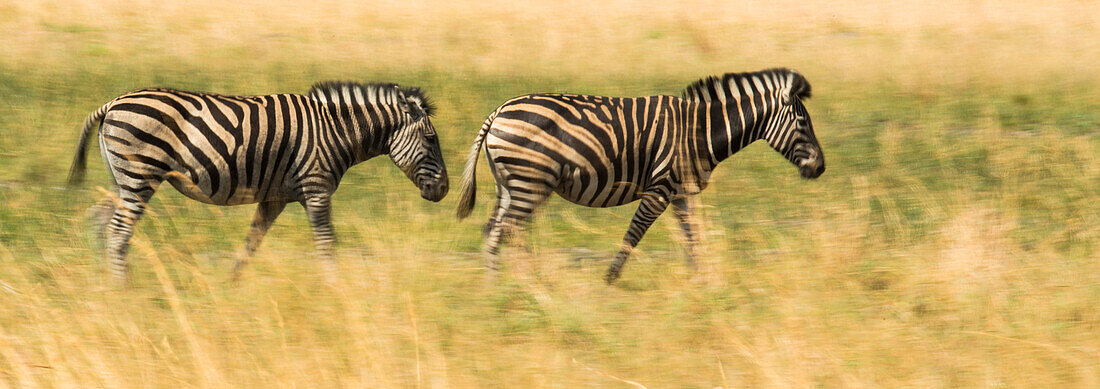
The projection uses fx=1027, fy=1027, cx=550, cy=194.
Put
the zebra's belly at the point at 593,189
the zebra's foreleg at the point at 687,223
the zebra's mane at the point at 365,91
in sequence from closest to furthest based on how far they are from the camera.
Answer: the zebra's foreleg at the point at 687,223 → the zebra's belly at the point at 593,189 → the zebra's mane at the point at 365,91

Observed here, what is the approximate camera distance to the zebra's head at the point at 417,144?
6.45 meters

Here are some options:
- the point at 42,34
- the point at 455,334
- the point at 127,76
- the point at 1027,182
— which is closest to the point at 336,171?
the point at 455,334

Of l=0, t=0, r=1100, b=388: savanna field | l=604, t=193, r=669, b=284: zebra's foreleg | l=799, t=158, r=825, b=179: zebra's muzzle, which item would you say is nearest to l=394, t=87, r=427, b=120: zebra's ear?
l=0, t=0, r=1100, b=388: savanna field

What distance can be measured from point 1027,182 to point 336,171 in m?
6.08

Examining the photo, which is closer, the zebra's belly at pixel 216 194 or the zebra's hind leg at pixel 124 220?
the zebra's hind leg at pixel 124 220

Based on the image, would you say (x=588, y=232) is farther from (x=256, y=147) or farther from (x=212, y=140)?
(x=212, y=140)

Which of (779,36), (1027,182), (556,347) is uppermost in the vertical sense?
(556,347)

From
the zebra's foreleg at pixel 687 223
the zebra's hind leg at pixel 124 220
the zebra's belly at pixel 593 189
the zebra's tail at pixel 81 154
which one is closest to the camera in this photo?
the zebra's hind leg at pixel 124 220

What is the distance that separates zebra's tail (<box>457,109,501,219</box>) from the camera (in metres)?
6.37

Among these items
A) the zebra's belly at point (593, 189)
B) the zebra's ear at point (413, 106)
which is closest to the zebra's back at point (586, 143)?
the zebra's belly at point (593, 189)

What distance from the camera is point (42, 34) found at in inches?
572

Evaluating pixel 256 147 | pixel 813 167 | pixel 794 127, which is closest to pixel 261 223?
pixel 256 147

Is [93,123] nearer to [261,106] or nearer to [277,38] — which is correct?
[261,106]

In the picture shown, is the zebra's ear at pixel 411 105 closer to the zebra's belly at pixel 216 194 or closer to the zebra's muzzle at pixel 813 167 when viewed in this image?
the zebra's belly at pixel 216 194
